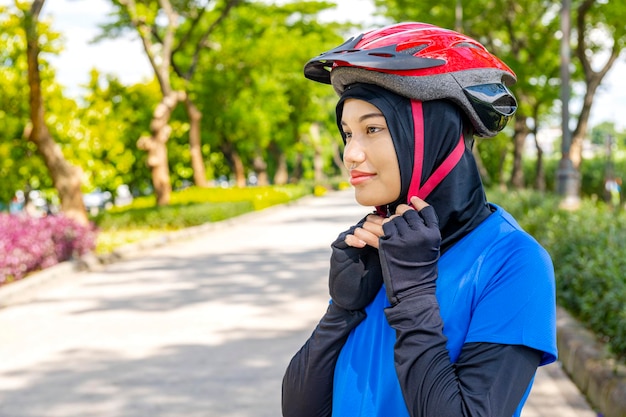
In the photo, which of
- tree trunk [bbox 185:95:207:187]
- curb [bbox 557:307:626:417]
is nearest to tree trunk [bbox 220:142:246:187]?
tree trunk [bbox 185:95:207:187]

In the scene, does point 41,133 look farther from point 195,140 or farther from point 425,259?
point 425,259

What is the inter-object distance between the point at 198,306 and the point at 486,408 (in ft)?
27.2

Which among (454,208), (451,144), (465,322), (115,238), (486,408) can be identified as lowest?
(115,238)

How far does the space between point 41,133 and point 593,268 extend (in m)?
12.5

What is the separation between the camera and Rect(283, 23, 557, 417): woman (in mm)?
1482

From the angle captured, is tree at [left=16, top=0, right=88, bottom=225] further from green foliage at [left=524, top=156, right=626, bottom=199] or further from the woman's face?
green foliage at [left=524, top=156, right=626, bottom=199]

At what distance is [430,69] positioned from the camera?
1.60 metres

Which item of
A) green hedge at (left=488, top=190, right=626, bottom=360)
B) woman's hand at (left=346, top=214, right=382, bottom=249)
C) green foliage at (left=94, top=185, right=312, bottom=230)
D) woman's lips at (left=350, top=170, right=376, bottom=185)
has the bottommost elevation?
green foliage at (left=94, top=185, right=312, bottom=230)

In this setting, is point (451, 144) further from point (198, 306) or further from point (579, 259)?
point (198, 306)

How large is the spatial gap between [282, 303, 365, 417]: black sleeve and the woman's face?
269mm

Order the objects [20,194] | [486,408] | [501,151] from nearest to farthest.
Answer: [486,408]
[501,151]
[20,194]

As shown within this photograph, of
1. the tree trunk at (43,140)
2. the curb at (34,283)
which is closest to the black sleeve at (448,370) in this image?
the curb at (34,283)

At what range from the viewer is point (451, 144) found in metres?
1.60

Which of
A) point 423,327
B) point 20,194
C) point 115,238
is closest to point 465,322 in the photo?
point 423,327
